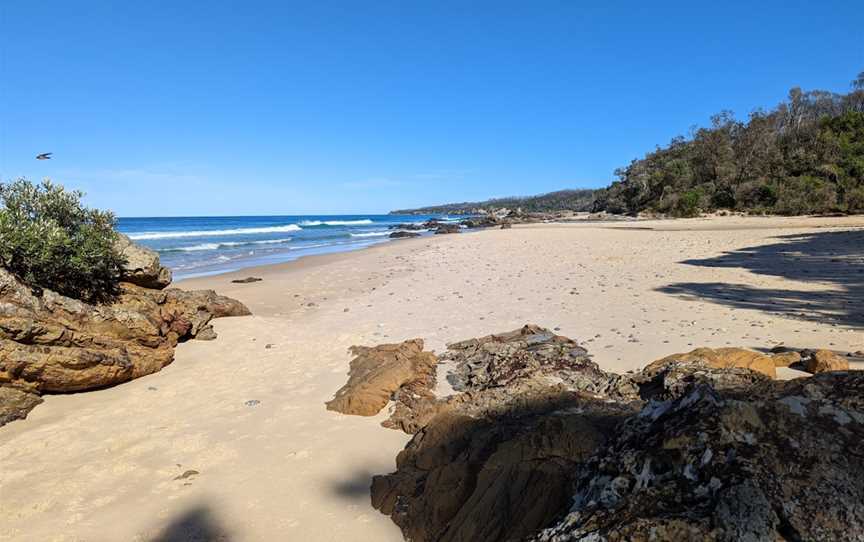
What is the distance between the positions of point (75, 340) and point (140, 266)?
1.86 meters

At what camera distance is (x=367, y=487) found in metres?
3.64

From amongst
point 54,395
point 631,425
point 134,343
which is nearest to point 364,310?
point 134,343

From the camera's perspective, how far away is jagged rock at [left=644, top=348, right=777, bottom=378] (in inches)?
188

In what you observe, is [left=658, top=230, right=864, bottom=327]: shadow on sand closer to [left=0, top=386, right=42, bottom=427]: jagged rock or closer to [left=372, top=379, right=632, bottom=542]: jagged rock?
[left=372, top=379, right=632, bottom=542]: jagged rock

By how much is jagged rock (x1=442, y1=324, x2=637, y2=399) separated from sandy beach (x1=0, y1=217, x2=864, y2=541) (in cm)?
66

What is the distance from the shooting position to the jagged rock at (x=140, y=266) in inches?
274

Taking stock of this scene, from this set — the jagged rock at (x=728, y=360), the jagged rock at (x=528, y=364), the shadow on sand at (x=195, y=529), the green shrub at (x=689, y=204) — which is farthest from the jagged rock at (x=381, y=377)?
the green shrub at (x=689, y=204)

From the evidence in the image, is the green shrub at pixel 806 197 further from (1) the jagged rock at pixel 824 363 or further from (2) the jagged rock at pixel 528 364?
(2) the jagged rock at pixel 528 364

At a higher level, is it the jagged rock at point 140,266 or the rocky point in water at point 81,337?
the jagged rock at point 140,266

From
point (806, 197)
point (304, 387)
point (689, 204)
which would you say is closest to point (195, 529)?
point (304, 387)

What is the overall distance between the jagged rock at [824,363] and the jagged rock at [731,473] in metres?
3.57

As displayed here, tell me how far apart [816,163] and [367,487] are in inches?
1924

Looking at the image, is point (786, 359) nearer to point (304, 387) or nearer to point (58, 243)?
point (304, 387)

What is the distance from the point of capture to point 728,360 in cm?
490
